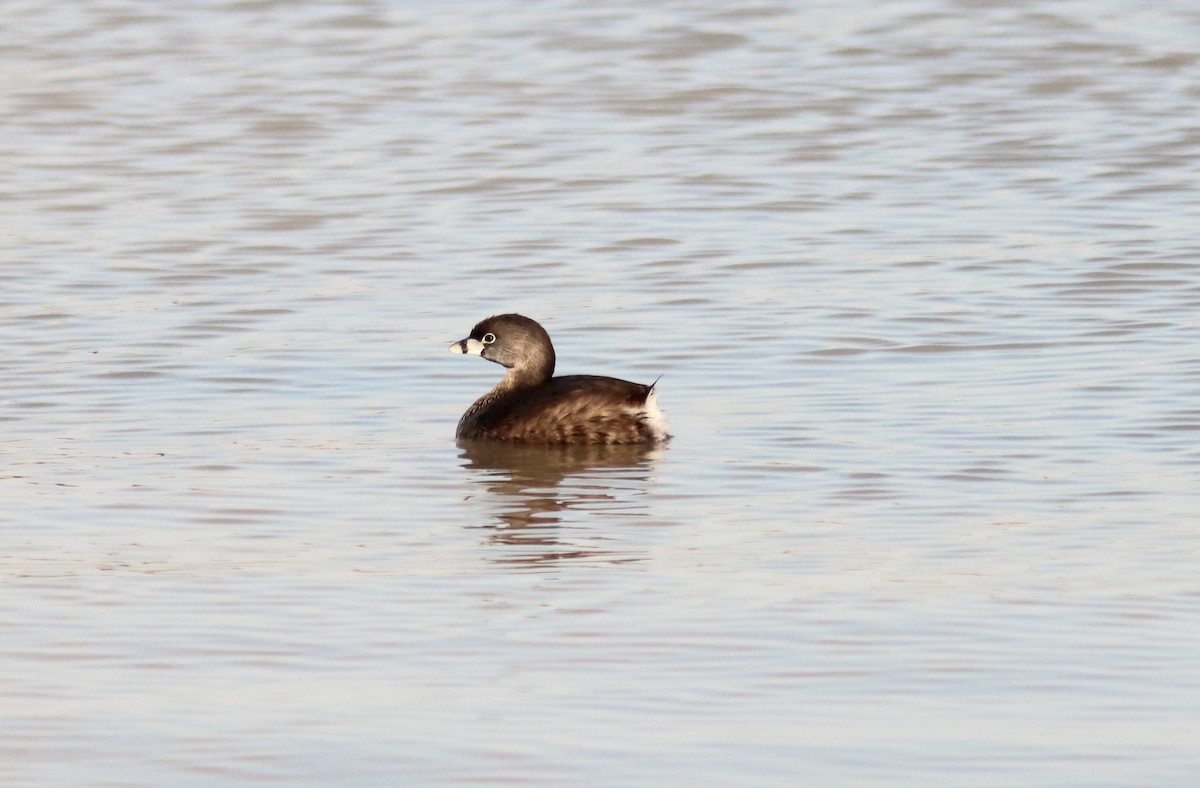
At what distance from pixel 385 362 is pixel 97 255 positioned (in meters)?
4.33

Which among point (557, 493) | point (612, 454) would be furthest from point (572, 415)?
point (557, 493)

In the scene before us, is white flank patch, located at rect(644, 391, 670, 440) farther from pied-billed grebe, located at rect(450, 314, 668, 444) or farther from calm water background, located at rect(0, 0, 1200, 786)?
calm water background, located at rect(0, 0, 1200, 786)

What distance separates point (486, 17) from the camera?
Result: 98.3ft

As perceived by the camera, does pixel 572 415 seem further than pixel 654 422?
Yes

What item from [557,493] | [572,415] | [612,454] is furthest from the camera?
[572,415]

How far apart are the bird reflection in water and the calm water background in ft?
0.14

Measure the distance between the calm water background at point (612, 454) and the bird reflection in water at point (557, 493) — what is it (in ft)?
0.14

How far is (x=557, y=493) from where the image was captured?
383 inches

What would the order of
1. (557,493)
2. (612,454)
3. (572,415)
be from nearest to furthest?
(557,493)
(612,454)
(572,415)

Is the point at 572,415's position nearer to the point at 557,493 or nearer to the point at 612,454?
the point at 612,454

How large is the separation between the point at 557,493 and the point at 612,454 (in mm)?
945

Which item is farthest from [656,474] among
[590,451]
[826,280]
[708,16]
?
[708,16]

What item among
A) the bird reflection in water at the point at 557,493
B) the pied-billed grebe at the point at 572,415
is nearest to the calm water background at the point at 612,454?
the bird reflection in water at the point at 557,493

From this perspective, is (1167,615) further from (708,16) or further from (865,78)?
(708,16)
